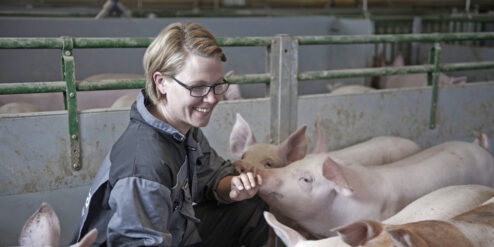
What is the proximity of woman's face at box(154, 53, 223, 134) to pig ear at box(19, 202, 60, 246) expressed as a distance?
571 millimetres

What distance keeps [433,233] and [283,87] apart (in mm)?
1650

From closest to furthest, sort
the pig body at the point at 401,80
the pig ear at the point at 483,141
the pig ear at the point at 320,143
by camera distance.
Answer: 1. the pig ear at the point at 320,143
2. the pig ear at the point at 483,141
3. the pig body at the point at 401,80

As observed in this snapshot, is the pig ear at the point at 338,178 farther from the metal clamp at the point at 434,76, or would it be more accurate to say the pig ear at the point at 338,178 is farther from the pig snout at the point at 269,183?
the metal clamp at the point at 434,76

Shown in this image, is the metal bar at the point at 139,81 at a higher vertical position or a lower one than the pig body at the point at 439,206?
higher

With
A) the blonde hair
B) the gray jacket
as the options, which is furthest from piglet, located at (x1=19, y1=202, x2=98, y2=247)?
the blonde hair

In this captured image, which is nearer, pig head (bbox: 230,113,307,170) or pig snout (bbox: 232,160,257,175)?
pig snout (bbox: 232,160,257,175)

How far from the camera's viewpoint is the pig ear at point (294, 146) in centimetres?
315

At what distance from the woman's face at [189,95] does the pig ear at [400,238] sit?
814mm

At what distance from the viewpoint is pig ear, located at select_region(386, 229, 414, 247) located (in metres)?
1.69

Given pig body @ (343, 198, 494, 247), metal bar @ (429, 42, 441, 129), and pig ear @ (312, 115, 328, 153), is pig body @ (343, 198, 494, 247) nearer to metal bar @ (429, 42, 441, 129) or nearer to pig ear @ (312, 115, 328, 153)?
pig ear @ (312, 115, 328, 153)

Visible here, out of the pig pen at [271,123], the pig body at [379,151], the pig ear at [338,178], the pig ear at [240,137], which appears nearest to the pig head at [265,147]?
the pig ear at [240,137]

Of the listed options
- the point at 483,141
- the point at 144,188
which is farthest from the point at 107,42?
Result: the point at 483,141

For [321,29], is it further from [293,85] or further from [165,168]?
[165,168]

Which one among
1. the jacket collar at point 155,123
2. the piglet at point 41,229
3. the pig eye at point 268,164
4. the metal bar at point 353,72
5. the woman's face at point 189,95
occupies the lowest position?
the pig eye at point 268,164
